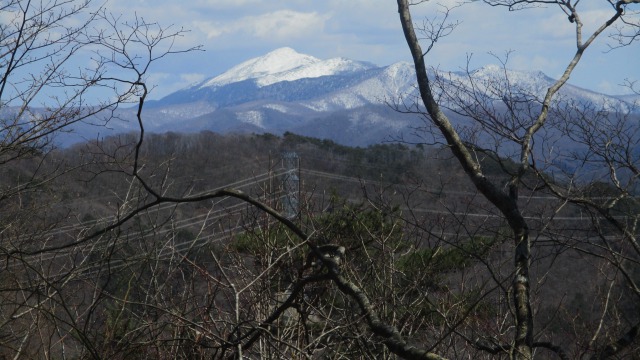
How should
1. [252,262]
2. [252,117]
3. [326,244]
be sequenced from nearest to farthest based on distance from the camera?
[326,244]
[252,262]
[252,117]

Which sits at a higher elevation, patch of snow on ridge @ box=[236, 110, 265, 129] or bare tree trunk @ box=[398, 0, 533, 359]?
bare tree trunk @ box=[398, 0, 533, 359]

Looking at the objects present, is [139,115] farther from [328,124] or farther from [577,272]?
[328,124]

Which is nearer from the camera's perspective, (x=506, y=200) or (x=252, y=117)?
(x=506, y=200)

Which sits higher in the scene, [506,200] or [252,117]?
[506,200]

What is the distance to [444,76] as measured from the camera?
5488 mm

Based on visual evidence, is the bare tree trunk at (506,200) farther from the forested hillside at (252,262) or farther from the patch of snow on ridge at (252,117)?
the patch of snow on ridge at (252,117)

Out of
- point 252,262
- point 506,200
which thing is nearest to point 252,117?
point 252,262

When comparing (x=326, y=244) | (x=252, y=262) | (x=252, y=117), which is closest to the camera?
(x=326, y=244)

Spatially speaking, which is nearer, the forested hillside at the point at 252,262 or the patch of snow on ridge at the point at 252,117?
the forested hillside at the point at 252,262

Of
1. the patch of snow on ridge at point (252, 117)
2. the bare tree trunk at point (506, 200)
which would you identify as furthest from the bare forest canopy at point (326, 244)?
the patch of snow on ridge at point (252, 117)

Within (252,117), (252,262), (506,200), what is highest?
(506,200)

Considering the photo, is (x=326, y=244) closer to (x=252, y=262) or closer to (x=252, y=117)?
(x=252, y=262)

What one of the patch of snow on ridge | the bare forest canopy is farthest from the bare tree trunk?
the patch of snow on ridge

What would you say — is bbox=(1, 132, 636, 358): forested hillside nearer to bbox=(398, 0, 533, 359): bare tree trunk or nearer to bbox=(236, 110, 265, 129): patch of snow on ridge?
bbox=(398, 0, 533, 359): bare tree trunk
